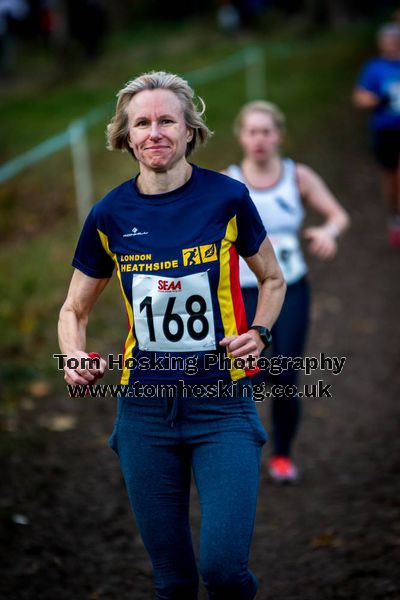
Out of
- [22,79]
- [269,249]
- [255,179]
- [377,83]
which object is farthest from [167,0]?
[269,249]

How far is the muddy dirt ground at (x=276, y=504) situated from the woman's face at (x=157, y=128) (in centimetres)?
227

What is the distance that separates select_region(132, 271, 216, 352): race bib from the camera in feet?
11.0

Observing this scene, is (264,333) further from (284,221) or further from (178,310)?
(284,221)

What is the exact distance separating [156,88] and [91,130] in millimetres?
12186

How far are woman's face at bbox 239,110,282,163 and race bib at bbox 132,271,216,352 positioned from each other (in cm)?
238

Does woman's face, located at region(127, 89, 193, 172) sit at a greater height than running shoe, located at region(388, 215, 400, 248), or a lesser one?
lesser

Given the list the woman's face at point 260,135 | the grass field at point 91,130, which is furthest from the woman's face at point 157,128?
the grass field at point 91,130

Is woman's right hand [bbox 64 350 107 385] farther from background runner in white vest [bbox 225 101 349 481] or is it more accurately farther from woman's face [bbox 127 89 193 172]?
background runner in white vest [bbox 225 101 349 481]

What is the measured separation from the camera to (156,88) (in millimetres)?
3428

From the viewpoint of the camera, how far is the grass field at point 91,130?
8.30 meters

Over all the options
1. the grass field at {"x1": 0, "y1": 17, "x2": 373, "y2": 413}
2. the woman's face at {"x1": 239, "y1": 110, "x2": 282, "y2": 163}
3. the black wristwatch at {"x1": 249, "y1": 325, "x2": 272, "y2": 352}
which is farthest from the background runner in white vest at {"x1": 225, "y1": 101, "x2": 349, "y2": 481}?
the grass field at {"x1": 0, "y1": 17, "x2": 373, "y2": 413}

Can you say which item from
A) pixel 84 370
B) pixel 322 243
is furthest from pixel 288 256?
pixel 84 370

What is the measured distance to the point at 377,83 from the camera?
33.0 ft

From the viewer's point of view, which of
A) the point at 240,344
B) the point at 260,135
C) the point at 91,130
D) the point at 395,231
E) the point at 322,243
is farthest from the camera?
the point at 91,130
